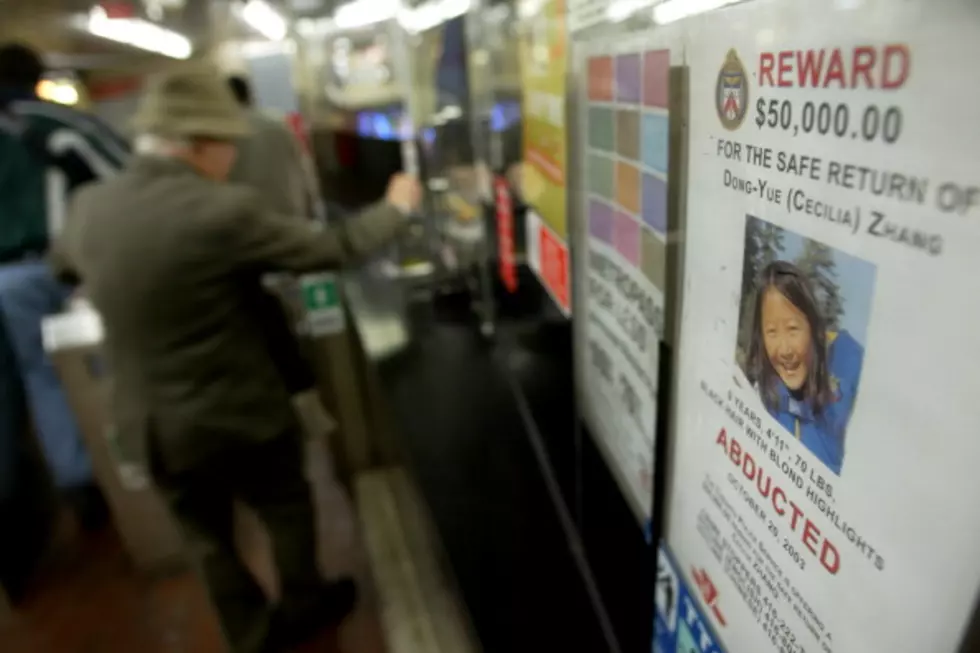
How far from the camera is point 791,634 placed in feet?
1.80

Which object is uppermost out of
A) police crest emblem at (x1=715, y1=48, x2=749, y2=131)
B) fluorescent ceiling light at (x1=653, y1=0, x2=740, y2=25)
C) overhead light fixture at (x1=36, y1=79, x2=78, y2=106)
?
overhead light fixture at (x1=36, y1=79, x2=78, y2=106)

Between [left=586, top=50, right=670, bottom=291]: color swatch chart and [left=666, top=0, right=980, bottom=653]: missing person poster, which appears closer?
[left=666, top=0, right=980, bottom=653]: missing person poster

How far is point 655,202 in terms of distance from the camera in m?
0.72

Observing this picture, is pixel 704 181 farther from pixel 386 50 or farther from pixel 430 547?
pixel 386 50

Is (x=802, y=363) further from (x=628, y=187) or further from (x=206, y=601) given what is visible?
(x=206, y=601)

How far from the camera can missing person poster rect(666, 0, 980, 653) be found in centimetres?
34

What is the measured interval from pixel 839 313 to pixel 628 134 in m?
0.41

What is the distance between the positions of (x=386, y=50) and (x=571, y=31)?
1706mm

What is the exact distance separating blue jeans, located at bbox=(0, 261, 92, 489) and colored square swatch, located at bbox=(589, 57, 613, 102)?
2342 millimetres

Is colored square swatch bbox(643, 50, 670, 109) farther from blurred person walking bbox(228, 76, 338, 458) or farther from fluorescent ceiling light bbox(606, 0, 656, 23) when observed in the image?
blurred person walking bbox(228, 76, 338, 458)

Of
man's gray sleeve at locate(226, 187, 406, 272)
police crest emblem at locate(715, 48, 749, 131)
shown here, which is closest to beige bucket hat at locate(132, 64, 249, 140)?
man's gray sleeve at locate(226, 187, 406, 272)

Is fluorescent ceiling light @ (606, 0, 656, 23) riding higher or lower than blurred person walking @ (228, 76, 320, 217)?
higher

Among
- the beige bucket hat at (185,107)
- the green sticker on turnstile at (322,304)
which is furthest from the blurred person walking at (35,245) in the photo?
the beige bucket hat at (185,107)

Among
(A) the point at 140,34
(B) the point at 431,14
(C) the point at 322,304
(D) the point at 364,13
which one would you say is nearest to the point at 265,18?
(A) the point at 140,34
